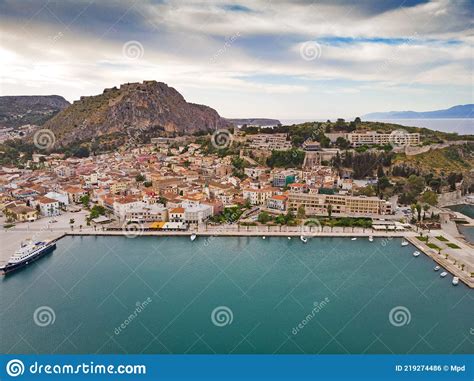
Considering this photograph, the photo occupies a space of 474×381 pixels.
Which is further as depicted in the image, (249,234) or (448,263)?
(249,234)

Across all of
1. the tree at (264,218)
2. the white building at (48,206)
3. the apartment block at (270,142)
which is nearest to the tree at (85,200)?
the white building at (48,206)

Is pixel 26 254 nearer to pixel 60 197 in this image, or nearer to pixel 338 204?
pixel 60 197

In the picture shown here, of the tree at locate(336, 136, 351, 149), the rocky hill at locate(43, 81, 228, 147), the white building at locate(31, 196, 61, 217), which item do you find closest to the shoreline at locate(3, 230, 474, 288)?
the white building at locate(31, 196, 61, 217)

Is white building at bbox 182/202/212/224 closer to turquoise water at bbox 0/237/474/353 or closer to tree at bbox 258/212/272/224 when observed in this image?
tree at bbox 258/212/272/224

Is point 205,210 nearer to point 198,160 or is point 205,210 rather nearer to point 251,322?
point 251,322

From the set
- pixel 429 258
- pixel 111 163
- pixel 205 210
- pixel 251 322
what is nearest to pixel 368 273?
pixel 429 258

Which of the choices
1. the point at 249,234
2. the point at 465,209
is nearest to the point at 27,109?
the point at 249,234
